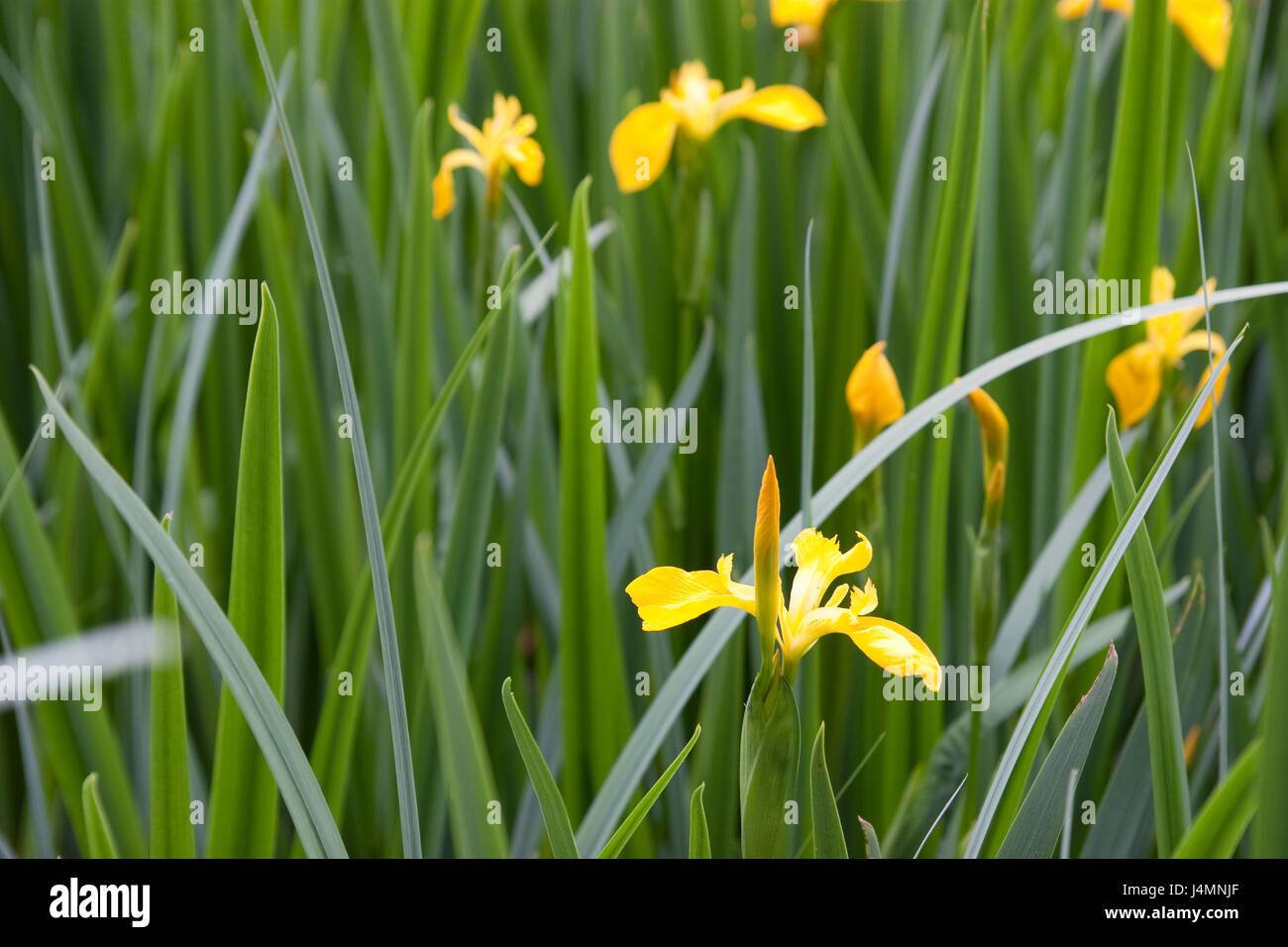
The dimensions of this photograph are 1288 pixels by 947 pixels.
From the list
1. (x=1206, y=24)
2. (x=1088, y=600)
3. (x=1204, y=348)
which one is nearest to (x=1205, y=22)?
(x=1206, y=24)

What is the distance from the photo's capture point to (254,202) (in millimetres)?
539

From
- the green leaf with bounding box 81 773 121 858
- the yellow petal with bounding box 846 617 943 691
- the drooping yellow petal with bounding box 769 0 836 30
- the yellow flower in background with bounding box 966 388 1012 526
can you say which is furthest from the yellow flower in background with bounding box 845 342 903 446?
the green leaf with bounding box 81 773 121 858

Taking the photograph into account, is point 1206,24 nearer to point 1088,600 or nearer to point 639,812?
point 1088,600

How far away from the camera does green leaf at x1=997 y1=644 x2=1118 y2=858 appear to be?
0.33 metres

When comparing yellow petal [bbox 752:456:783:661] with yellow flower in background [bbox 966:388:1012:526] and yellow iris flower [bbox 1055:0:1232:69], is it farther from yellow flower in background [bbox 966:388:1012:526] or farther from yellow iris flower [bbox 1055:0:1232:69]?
yellow iris flower [bbox 1055:0:1232:69]

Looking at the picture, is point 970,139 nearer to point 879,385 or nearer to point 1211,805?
point 879,385

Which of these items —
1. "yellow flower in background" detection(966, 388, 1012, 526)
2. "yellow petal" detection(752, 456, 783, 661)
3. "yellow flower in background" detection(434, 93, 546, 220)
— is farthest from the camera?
"yellow flower in background" detection(434, 93, 546, 220)

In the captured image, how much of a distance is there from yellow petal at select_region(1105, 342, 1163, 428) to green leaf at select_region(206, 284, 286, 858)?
430mm

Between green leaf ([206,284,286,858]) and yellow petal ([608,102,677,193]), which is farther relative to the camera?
yellow petal ([608,102,677,193])

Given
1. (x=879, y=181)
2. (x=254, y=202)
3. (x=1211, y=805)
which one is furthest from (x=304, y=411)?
(x=1211, y=805)

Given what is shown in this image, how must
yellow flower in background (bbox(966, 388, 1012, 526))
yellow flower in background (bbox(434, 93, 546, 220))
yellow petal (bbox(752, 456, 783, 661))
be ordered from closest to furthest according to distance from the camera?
yellow petal (bbox(752, 456, 783, 661)), yellow flower in background (bbox(966, 388, 1012, 526)), yellow flower in background (bbox(434, 93, 546, 220))

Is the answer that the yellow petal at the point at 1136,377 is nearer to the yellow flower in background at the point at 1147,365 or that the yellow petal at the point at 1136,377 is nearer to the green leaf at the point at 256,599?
the yellow flower in background at the point at 1147,365
